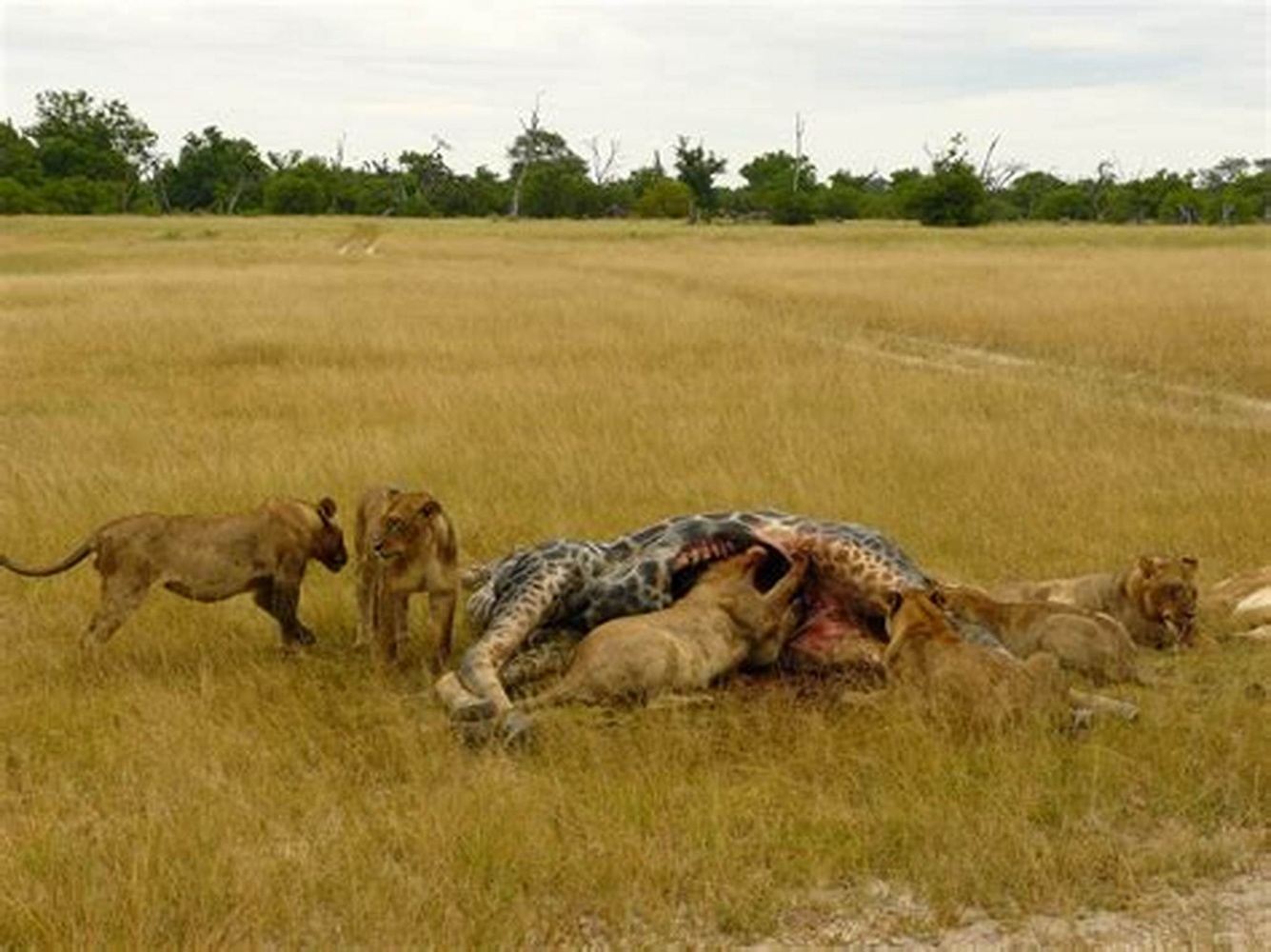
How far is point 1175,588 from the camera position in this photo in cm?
816

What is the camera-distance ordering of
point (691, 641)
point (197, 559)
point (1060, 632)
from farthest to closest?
point (197, 559), point (1060, 632), point (691, 641)

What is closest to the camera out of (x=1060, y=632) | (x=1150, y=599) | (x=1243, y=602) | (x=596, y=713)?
(x=596, y=713)

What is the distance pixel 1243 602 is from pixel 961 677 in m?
2.98

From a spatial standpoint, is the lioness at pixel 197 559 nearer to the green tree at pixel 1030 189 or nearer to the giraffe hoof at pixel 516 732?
the giraffe hoof at pixel 516 732

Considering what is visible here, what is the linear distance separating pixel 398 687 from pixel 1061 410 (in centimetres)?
1082

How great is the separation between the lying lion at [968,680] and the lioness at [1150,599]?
1499mm

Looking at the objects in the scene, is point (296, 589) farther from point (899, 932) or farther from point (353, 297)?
point (353, 297)

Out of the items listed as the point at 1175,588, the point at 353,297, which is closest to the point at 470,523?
the point at 1175,588

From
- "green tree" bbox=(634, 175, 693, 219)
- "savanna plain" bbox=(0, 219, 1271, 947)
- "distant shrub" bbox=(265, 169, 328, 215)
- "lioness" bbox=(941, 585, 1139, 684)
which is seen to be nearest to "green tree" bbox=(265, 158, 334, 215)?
"distant shrub" bbox=(265, 169, 328, 215)

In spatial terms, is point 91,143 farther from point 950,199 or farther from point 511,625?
point 511,625

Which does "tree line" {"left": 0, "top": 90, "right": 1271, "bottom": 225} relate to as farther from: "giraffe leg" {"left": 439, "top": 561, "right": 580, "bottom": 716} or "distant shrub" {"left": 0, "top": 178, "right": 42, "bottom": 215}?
"giraffe leg" {"left": 439, "top": 561, "right": 580, "bottom": 716}

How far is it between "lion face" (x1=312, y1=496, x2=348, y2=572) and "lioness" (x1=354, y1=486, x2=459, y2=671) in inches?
18.0

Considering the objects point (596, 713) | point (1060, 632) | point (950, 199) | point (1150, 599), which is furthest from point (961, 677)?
point (950, 199)

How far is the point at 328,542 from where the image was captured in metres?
8.33
